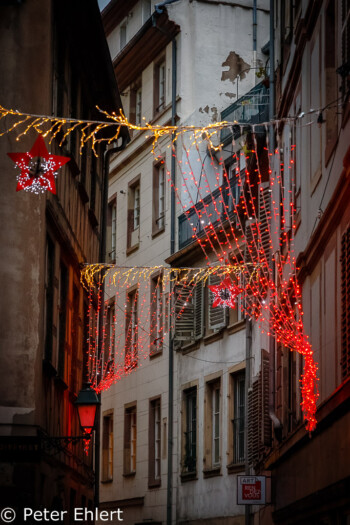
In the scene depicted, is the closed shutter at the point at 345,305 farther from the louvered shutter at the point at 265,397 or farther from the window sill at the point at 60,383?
the louvered shutter at the point at 265,397

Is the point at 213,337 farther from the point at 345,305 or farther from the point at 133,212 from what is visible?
the point at 345,305

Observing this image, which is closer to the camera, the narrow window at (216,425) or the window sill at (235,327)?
the window sill at (235,327)

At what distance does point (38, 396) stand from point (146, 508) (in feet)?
60.8

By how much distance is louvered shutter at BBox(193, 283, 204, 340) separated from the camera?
3039 cm

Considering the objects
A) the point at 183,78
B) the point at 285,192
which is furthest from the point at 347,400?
the point at 183,78

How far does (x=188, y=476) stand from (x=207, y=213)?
22.0 ft

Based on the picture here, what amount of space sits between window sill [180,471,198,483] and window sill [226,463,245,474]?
2495mm

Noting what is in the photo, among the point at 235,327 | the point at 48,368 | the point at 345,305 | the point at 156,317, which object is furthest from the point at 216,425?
the point at 345,305

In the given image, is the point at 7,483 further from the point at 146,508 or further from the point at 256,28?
the point at 256,28

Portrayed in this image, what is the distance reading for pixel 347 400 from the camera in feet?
40.0

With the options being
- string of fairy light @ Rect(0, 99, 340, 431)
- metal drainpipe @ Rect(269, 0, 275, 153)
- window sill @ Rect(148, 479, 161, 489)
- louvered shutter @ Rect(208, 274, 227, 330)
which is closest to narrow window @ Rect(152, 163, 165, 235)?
string of fairy light @ Rect(0, 99, 340, 431)

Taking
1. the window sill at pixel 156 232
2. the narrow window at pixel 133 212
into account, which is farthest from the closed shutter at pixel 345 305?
the narrow window at pixel 133 212

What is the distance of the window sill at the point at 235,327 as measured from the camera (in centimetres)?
2744

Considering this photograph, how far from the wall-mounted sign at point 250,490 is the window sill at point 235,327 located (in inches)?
268
